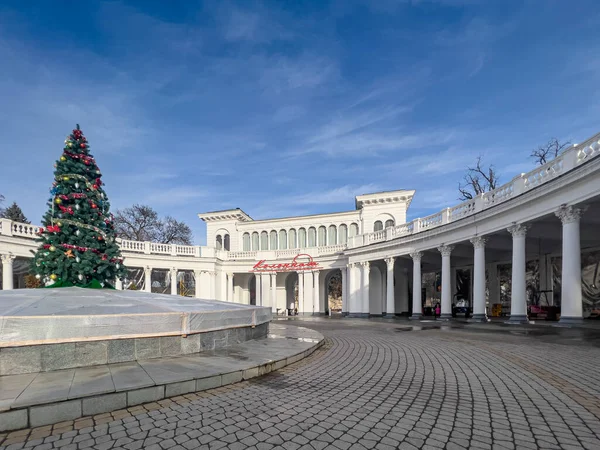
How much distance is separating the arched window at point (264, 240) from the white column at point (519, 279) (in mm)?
34145

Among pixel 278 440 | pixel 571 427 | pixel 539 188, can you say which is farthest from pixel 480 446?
pixel 539 188

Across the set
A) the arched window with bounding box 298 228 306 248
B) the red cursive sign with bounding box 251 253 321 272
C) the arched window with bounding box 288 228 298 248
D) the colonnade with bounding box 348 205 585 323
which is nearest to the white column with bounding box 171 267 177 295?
the red cursive sign with bounding box 251 253 321 272

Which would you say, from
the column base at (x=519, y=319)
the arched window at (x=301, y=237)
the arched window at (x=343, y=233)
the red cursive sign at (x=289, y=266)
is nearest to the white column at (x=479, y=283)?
the column base at (x=519, y=319)

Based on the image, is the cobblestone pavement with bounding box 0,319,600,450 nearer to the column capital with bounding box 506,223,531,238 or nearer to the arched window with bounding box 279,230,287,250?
the column capital with bounding box 506,223,531,238

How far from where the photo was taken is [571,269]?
1469cm

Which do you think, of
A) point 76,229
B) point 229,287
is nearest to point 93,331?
point 76,229

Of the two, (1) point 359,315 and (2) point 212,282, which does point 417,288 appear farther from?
(2) point 212,282

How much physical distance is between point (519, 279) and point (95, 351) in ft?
64.1

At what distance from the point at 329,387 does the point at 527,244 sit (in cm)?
2459

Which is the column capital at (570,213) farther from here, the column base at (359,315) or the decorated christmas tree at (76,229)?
the column base at (359,315)

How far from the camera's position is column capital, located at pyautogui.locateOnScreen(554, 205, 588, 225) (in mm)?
14781

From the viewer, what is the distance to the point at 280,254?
138ft

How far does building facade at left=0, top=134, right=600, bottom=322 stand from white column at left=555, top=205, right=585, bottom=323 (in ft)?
0.14

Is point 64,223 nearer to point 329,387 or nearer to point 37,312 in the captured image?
point 37,312
